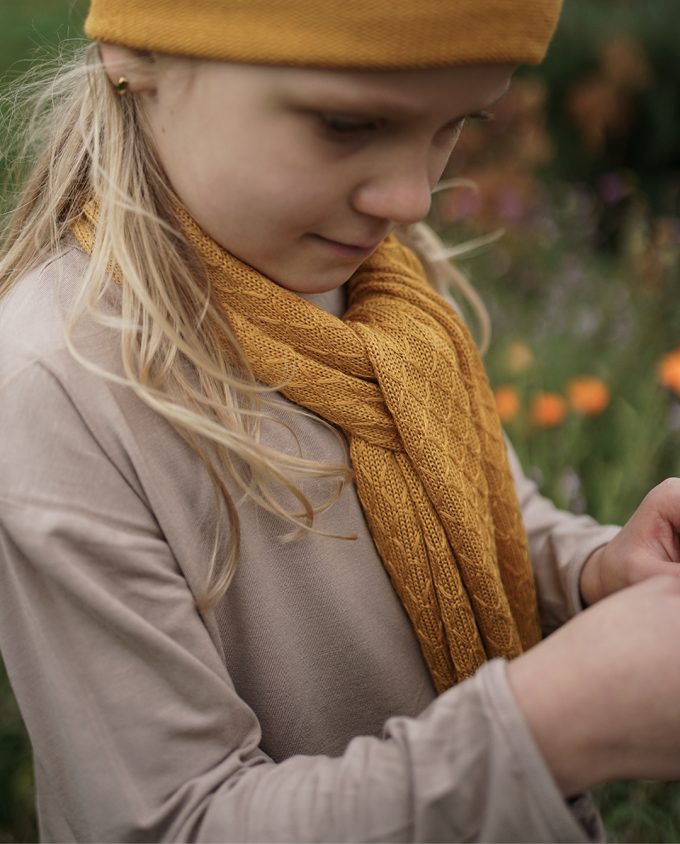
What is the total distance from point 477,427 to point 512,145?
317 cm

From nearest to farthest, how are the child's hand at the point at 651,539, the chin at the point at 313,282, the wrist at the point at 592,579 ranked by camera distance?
the chin at the point at 313,282
the child's hand at the point at 651,539
the wrist at the point at 592,579

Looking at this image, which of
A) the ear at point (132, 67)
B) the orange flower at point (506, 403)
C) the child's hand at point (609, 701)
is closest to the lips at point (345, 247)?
the ear at point (132, 67)

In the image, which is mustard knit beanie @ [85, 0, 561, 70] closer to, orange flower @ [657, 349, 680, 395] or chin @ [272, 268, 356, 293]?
chin @ [272, 268, 356, 293]

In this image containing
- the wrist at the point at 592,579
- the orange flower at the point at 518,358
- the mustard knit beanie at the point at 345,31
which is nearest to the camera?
the mustard knit beanie at the point at 345,31

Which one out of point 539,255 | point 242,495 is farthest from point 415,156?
point 539,255

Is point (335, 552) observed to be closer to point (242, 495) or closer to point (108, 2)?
point (242, 495)

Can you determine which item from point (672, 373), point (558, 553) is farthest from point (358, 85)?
point (672, 373)

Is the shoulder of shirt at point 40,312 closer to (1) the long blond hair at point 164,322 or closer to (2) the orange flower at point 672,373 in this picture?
(1) the long blond hair at point 164,322

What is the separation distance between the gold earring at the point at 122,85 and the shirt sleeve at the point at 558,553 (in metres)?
0.94

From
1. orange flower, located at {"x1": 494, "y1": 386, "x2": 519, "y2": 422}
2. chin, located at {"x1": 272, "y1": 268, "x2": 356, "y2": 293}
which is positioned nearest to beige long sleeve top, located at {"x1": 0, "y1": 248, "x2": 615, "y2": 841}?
chin, located at {"x1": 272, "y1": 268, "x2": 356, "y2": 293}

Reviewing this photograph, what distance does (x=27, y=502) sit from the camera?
926 mm

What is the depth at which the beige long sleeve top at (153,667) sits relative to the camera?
0.87 meters

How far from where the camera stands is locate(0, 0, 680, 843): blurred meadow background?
209 cm

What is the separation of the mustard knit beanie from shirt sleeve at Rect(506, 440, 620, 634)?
2.60ft
